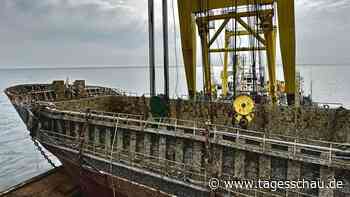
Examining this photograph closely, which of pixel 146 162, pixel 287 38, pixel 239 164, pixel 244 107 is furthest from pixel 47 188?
pixel 287 38

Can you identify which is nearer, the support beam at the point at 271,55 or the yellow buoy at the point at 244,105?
the yellow buoy at the point at 244,105

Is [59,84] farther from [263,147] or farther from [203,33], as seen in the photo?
[263,147]

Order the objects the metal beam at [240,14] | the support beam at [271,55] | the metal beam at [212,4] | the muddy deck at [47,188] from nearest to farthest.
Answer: the muddy deck at [47,188]
the metal beam at [240,14]
the metal beam at [212,4]
the support beam at [271,55]

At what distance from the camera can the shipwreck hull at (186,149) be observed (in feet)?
27.6

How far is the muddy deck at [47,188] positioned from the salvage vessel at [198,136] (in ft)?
3.63

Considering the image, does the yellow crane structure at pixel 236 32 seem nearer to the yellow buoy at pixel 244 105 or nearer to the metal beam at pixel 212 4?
the metal beam at pixel 212 4

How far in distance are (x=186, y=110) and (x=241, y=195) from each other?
8.47 metres

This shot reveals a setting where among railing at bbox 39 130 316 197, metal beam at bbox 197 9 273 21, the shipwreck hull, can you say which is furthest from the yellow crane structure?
railing at bbox 39 130 316 197

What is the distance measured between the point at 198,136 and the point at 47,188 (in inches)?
414

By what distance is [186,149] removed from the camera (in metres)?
10.6

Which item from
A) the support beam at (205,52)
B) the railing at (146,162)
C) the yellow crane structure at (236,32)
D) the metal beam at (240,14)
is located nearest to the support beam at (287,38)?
the yellow crane structure at (236,32)

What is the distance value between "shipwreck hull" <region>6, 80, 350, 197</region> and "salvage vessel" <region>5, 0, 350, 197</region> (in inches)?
1.5

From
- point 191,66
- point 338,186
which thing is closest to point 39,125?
point 191,66

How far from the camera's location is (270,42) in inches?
714
